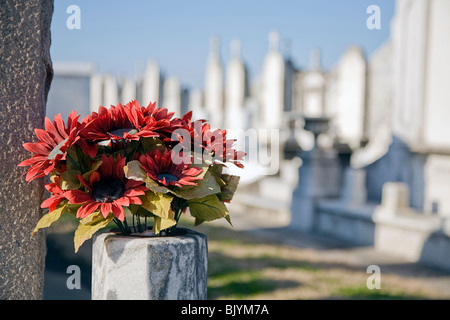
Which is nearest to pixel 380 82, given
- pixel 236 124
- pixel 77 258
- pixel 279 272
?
pixel 236 124

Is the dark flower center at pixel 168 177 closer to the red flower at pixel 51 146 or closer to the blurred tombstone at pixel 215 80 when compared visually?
the red flower at pixel 51 146

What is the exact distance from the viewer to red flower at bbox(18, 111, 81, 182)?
1616 mm

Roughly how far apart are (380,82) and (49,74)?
15540 millimetres

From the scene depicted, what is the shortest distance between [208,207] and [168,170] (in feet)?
0.69

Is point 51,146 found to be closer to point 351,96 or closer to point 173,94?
point 351,96

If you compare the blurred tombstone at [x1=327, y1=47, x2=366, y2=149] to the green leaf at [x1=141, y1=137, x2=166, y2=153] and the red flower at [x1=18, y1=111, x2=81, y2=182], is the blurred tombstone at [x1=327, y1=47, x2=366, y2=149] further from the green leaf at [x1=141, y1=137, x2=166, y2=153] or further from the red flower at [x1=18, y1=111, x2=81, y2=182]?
the red flower at [x1=18, y1=111, x2=81, y2=182]

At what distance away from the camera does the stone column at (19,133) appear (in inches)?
76.6

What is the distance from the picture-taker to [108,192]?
5.44 ft

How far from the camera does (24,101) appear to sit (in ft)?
6.56

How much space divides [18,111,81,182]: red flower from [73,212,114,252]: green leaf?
213mm

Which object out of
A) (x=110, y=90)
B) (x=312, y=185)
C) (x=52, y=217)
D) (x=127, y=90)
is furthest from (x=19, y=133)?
(x=110, y=90)

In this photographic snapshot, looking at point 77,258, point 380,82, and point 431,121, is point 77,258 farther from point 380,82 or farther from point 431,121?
point 380,82

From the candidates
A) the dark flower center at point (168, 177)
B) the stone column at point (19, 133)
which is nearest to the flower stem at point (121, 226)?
the dark flower center at point (168, 177)

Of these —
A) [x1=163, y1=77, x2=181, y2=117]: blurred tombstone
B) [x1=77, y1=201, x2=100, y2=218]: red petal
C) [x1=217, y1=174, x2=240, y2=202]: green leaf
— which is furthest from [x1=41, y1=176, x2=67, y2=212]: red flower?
[x1=163, y1=77, x2=181, y2=117]: blurred tombstone
